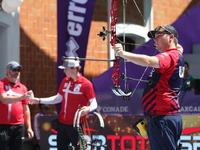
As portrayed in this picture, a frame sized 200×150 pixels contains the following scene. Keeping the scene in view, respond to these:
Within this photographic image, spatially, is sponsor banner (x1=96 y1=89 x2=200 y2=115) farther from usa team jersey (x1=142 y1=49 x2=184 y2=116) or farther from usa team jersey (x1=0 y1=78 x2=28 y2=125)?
usa team jersey (x1=142 y1=49 x2=184 y2=116)

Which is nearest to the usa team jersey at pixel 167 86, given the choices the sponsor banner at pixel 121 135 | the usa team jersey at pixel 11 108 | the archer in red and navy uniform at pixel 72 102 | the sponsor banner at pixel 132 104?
the archer in red and navy uniform at pixel 72 102

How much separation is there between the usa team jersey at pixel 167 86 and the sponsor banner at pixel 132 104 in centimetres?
536

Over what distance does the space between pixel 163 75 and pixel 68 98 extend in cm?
270

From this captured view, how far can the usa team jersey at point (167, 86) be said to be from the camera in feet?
17.4

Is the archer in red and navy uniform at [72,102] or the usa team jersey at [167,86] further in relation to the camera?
the archer in red and navy uniform at [72,102]

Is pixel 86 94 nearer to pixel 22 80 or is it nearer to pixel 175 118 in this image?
pixel 175 118

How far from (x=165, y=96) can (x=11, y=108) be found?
11.0 feet

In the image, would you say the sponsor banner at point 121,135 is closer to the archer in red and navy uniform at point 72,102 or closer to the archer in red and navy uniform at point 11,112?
the archer in red and navy uniform at point 72,102

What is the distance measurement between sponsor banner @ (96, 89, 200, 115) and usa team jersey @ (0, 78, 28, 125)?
3816 mm

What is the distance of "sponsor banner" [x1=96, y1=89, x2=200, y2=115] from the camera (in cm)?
1095

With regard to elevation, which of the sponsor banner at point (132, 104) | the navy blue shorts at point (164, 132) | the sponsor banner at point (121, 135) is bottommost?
the sponsor banner at point (121, 135)

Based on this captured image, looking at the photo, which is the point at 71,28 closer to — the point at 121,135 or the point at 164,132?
the point at 121,135

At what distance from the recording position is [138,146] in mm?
9219

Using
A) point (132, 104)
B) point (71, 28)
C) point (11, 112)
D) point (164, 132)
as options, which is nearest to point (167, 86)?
point (164, 132)
